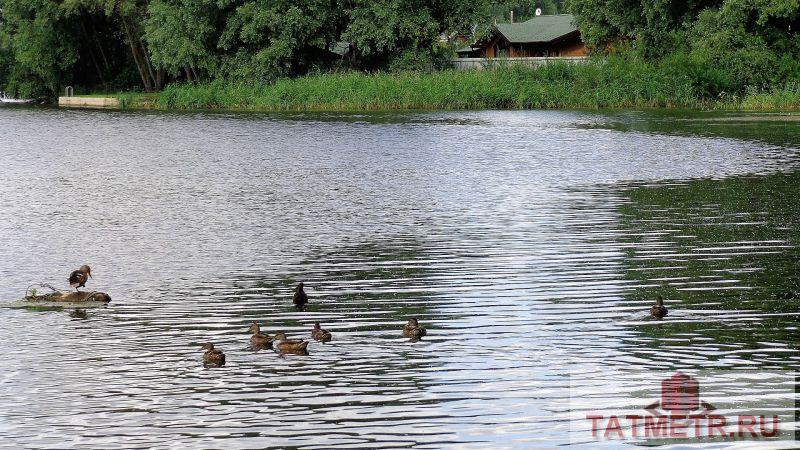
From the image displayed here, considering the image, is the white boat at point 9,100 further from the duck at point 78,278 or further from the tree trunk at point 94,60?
the duck at point 78,278

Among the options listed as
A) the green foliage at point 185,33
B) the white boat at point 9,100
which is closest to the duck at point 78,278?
the green foliage at point 185,33

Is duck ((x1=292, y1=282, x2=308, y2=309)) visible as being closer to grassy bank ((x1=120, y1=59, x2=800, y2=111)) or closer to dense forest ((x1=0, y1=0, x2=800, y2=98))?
grassy bank ((x1=120, y1=59, x2=800, y2=111))

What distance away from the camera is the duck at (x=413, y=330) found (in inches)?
511

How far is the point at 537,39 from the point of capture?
277ft

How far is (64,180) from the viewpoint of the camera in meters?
→ 32.0

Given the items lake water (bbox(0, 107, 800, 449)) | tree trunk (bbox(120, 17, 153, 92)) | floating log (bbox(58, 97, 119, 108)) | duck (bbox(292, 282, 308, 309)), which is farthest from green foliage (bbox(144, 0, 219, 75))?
duck (bbox(292, 282, 308, 309))

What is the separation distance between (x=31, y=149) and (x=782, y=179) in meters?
27.3

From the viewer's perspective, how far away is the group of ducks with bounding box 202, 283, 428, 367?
12156 mm

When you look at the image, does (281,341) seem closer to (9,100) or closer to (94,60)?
(94,60)

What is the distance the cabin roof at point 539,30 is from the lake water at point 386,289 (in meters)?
50.2

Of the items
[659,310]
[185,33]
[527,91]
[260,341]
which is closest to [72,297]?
[260,341]

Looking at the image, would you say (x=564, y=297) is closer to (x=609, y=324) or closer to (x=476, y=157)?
(x=609, y=324)

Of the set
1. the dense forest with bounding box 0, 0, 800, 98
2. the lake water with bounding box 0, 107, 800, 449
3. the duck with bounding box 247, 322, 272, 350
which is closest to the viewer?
the lake water with bounding box 0, 107, 800, 449

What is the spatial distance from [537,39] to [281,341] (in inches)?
2912
